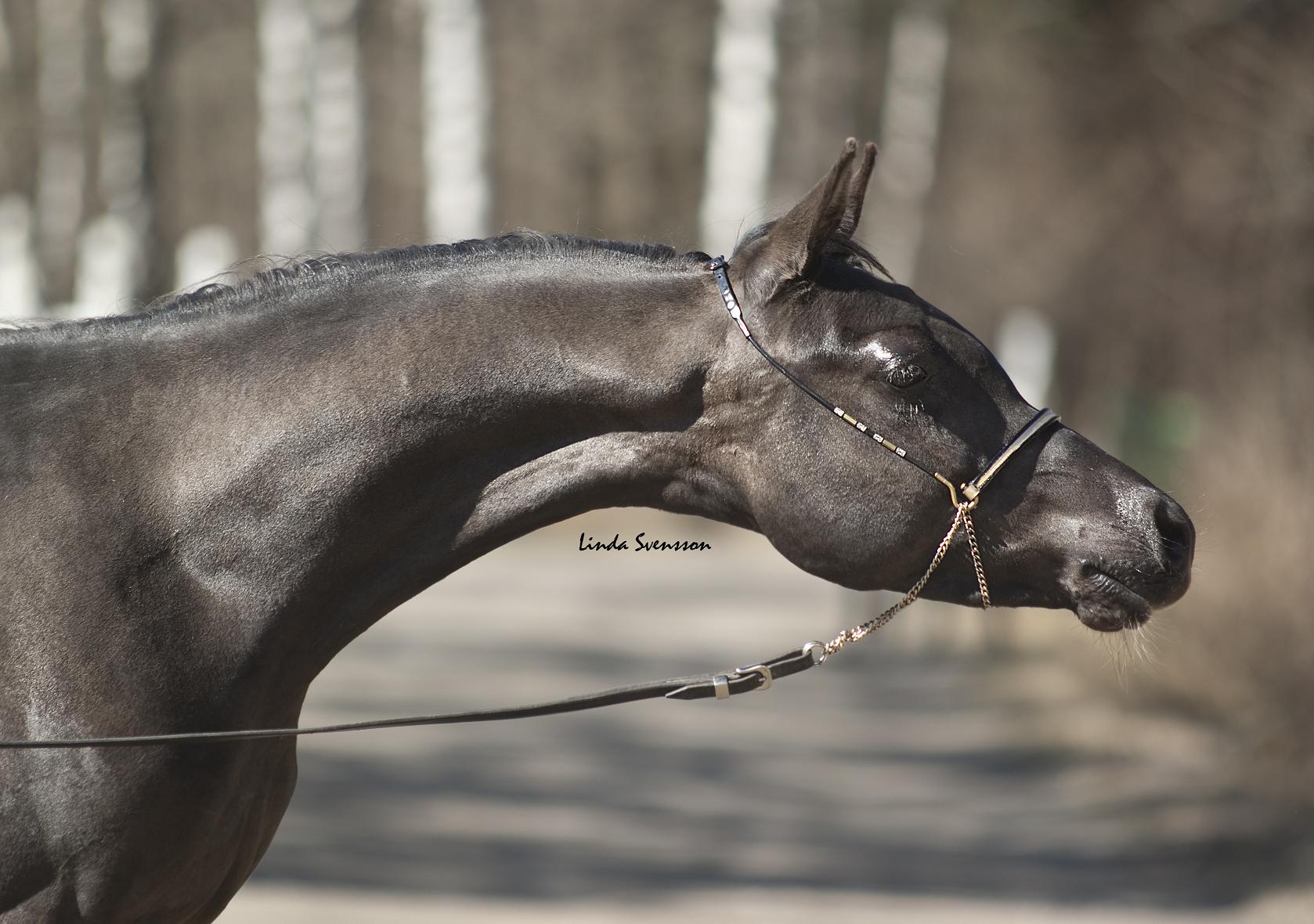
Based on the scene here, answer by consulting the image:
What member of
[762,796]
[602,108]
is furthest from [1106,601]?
[602,108]

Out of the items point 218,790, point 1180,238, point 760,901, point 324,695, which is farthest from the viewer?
point 1180,238

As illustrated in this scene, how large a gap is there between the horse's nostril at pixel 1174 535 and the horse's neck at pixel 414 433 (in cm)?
94

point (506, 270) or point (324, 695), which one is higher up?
point (506, 270)

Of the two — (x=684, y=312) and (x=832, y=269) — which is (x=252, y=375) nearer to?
(x=684, y=312)

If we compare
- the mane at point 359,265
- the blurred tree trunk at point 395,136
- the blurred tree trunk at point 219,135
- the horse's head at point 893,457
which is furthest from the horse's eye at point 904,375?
the blurred tree trunk at point 395,136

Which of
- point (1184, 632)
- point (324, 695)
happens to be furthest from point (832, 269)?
point (324, 695)

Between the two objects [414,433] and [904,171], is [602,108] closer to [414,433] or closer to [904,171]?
[904,171]

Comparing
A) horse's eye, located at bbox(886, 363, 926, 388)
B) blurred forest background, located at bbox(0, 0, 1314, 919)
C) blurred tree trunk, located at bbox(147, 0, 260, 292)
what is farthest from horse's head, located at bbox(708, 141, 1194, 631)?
blurred tree trunk, located at bbox(147, 0, 260, 292)

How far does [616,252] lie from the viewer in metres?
2.87

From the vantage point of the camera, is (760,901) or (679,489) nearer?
(679,489)

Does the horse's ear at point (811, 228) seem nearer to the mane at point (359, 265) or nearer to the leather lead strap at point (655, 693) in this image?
the mane at point (359, 265)

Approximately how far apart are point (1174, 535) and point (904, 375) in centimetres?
64

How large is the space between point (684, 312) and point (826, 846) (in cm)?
521

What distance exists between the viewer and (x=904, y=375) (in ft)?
8.95
